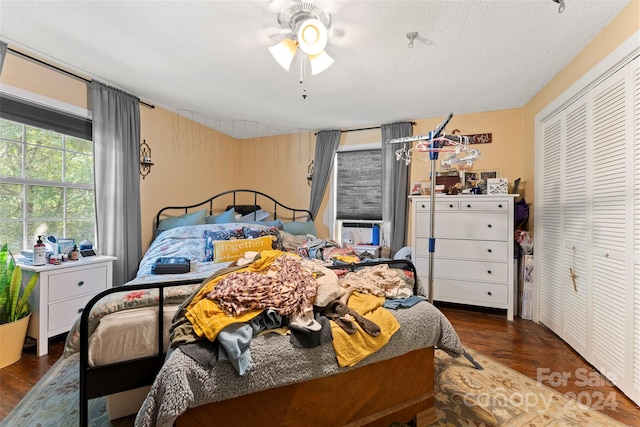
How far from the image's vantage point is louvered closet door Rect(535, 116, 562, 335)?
2488mm

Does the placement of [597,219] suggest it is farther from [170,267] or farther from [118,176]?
[118,176]

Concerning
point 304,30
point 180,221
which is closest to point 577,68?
point 304,30

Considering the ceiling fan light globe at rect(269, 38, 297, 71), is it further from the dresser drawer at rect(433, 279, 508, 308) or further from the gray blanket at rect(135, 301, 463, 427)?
the dresser drawer at rect(433, 279, 508, 308)

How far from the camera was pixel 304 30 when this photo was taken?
1617mm

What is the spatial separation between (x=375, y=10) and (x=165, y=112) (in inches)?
111

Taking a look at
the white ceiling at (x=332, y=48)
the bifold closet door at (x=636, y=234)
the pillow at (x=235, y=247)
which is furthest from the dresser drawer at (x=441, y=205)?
the pillow at (x=235, y=247)

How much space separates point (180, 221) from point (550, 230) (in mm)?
3973

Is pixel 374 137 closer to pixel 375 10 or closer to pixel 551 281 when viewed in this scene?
pixel 375 10

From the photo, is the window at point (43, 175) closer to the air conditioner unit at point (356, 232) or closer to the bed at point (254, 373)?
the bed at point (254, 373)

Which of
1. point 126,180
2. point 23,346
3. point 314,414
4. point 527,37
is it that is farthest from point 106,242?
point 527,37

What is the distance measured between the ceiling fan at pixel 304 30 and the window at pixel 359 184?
2208 millimetres

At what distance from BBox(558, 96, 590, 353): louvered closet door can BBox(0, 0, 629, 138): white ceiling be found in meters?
0.60

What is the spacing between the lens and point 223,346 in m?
1.06

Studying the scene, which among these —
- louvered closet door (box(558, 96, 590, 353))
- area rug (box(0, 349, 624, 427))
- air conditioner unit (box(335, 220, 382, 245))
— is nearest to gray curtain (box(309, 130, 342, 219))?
air conditioner unit (box(335, 220, 382, 245))
